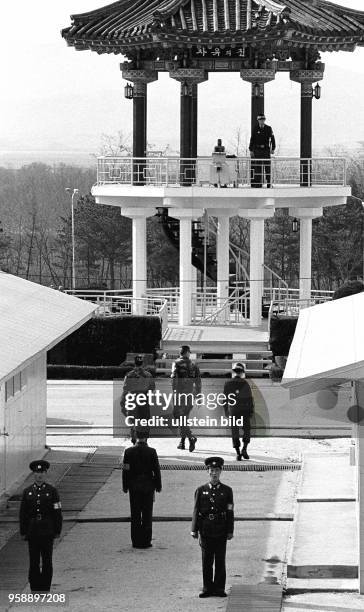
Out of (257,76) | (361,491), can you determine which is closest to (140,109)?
(257,76)

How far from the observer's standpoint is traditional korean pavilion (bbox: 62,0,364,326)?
39781 mm

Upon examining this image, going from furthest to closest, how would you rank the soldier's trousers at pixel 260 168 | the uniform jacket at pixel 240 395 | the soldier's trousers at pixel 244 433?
1. the soldier's trousers at pixel 260 168
2. the soldier's trousers at pixel 244 433
3. the uniform jacket at pixel 240 395

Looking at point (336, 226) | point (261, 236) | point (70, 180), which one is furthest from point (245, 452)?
point (70, 180)

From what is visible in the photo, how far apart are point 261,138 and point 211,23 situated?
321 centimetres

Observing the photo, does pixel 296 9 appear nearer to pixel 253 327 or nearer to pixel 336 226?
pixel 253 327

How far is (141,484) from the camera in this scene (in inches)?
762

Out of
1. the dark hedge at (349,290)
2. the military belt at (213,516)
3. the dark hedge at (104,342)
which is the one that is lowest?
the military belt at (213,516)

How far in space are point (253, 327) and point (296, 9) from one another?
31.4 ft

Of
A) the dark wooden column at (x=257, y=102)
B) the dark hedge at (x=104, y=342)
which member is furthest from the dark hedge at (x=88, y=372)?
the dark wooden column at (x=257, y=102)

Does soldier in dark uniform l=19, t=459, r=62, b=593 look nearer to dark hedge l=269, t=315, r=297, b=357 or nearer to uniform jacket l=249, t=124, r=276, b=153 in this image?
dark hedge l=269, t=315, r=297, b=357

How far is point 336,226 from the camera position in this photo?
75688 millimetres

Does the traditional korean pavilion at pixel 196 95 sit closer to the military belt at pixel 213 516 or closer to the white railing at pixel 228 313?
the white railing at pixel 228 313

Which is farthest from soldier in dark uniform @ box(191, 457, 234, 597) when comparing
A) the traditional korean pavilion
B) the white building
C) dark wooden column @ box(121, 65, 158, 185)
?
dark wooden column @ box(121, 65, 158, 185)

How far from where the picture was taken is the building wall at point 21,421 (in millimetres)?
22016
